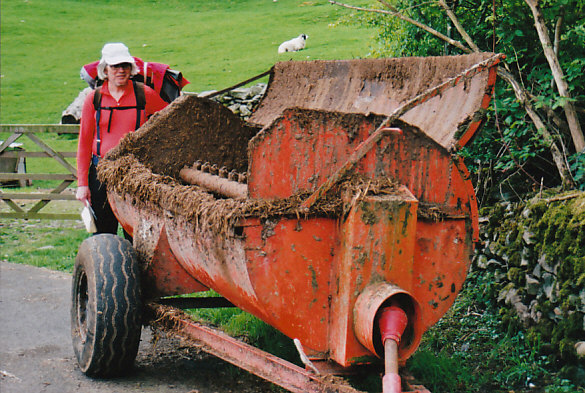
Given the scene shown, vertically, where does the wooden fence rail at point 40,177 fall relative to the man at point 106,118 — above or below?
below

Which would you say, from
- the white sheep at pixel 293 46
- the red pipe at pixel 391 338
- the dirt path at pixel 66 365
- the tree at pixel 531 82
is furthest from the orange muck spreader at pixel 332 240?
the white sheep at pixel 293 46

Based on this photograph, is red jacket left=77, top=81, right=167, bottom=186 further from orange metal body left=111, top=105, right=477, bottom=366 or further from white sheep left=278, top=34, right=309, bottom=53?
white sheep left=278, top=34, right=309, bottom=53

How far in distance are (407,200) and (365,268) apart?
33cm

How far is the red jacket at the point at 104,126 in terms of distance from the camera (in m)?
4.87

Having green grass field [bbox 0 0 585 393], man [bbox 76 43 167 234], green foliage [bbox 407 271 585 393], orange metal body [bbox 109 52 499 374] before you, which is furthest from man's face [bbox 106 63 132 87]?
green foliage [bbox 407 271 585 393]

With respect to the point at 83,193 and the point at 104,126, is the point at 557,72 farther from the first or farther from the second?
the point at 83,193

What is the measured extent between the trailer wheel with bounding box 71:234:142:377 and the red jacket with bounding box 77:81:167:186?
1.08 metres

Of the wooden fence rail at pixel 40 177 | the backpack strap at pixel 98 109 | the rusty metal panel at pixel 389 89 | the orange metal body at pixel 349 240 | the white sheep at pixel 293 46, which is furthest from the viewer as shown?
the white sheep at pixel 293 46

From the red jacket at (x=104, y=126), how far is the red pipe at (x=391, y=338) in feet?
9.49

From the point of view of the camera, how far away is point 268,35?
85.3 feet

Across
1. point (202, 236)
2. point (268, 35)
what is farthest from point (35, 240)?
point (268, 35)

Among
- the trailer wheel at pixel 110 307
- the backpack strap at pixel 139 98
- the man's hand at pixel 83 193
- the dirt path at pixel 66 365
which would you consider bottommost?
the dirt path at pixel 66 365

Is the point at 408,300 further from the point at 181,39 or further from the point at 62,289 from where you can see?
the point at 181,39

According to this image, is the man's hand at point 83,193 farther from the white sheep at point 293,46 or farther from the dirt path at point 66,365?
the white sheep at point 293,46
